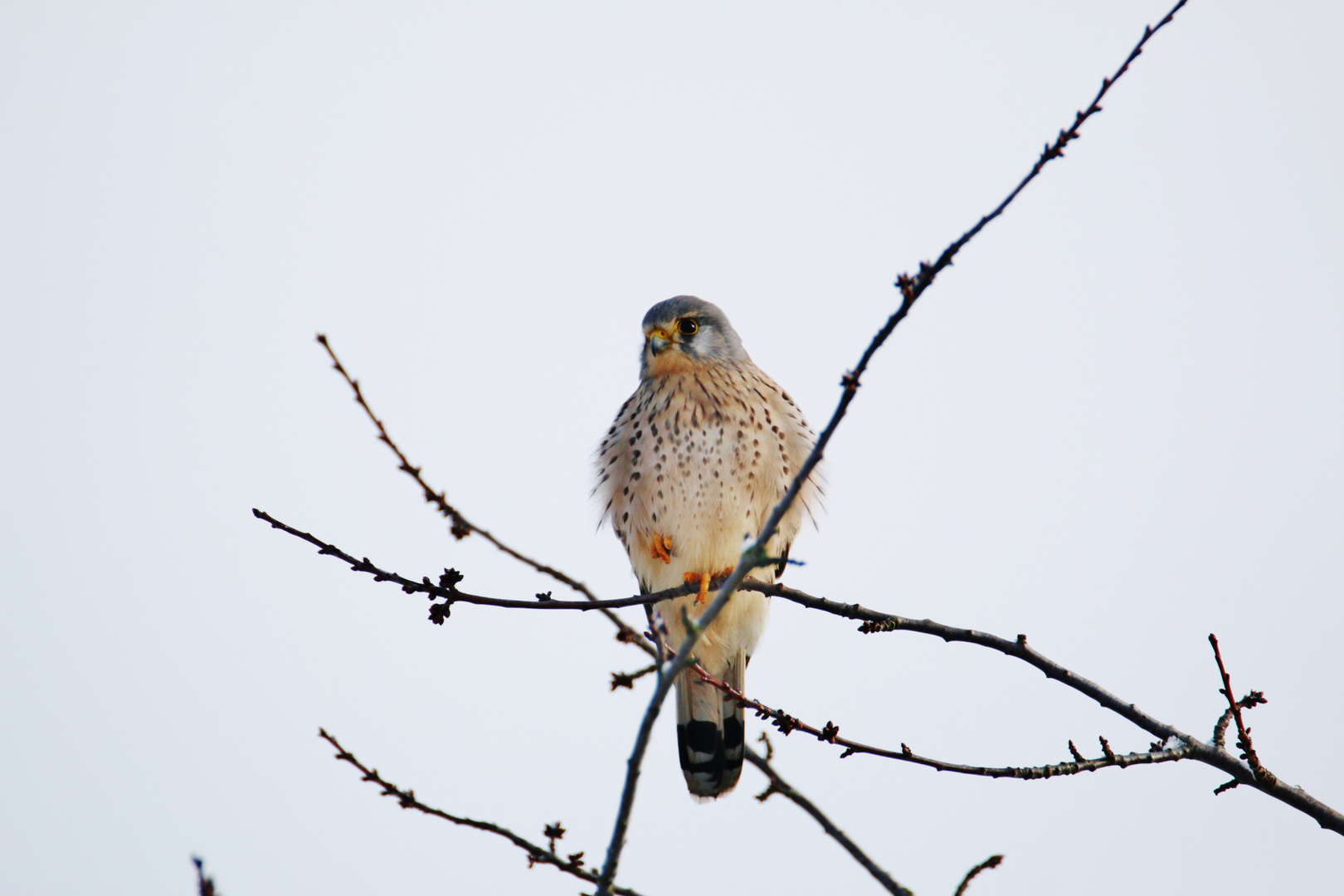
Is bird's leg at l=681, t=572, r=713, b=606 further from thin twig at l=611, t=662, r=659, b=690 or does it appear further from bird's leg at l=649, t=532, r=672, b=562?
thin twig at l=611, t=662, r=659, b=690

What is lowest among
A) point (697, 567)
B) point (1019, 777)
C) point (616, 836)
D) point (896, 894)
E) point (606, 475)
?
point (616, 836)

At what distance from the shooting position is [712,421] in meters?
3.58

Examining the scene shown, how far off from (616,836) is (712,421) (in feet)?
7.57

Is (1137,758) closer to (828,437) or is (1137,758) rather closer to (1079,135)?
(828,437)

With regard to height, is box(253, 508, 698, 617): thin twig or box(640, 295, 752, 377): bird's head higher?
box(640, 295, 752, 377): bird's head

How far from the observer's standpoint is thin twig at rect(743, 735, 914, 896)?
223cm

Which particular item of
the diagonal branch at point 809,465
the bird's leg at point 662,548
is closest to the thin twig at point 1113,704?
the diagonal branch at point 809,465

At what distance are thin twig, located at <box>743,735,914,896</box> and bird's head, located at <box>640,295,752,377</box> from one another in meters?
1.63

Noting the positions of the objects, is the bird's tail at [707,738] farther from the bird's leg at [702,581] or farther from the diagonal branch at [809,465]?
the diagonal branch at [809,465]

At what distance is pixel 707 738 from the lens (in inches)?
144

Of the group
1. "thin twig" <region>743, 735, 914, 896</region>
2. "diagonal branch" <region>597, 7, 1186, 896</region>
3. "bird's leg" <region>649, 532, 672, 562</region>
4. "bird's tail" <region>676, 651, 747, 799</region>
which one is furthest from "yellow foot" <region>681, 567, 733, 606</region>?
"diagonal branch" <region>597, 7, 1186, 896</region>

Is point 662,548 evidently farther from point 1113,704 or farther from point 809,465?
point 809,465

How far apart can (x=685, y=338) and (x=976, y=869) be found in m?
2.19

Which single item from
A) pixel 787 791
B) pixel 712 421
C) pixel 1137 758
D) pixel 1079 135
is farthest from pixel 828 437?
pixel 712 421
